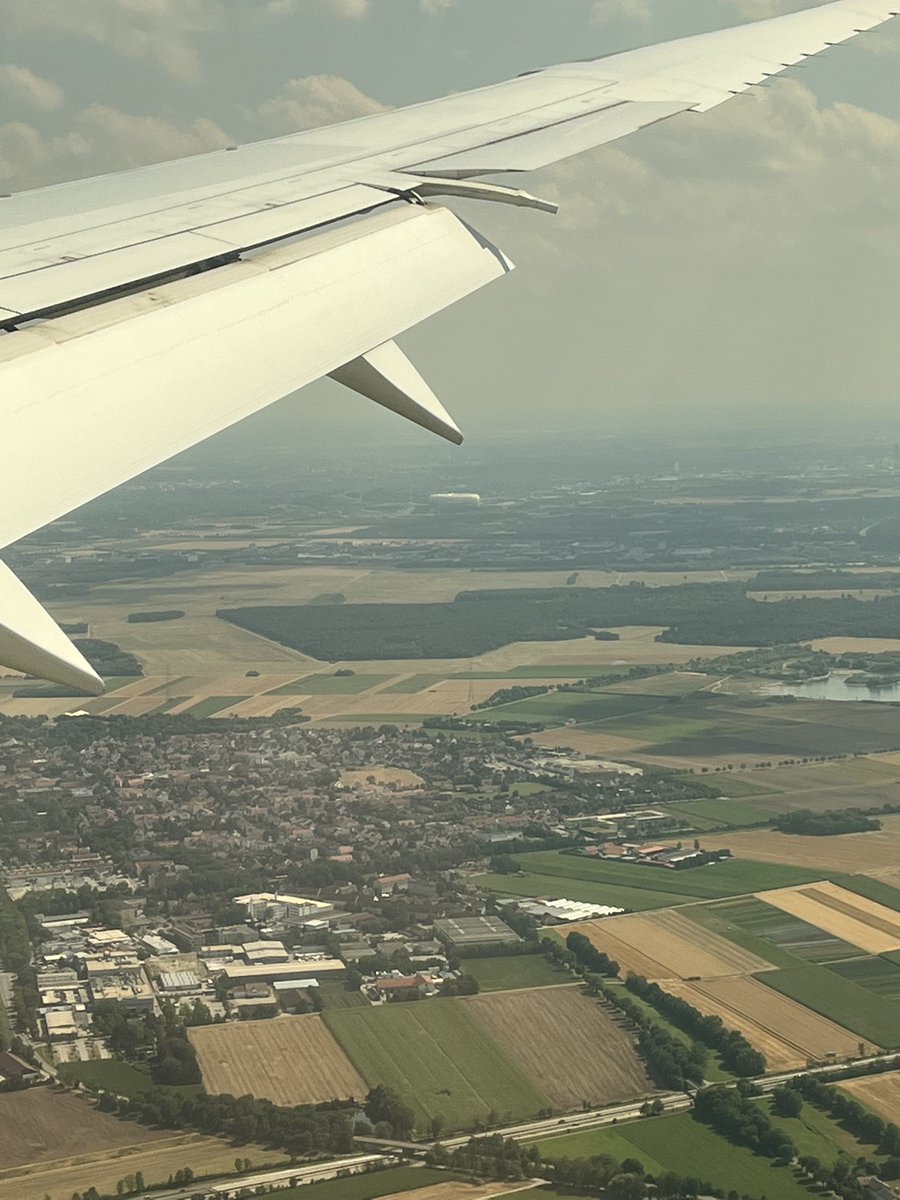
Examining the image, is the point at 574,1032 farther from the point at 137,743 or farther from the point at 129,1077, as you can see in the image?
the point at 137,743

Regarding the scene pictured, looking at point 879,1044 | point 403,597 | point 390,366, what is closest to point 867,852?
point 879,1044

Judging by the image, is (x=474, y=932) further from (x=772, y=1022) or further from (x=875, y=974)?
(x=875, y=974)

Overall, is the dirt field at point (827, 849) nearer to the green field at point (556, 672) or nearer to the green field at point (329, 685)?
the green field at point (329, 685)

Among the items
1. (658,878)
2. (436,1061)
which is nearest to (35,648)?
(436,1061)

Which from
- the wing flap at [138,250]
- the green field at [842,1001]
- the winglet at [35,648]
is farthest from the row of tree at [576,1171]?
the winglet at [35,648]

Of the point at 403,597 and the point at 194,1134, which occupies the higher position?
the point at 403,597

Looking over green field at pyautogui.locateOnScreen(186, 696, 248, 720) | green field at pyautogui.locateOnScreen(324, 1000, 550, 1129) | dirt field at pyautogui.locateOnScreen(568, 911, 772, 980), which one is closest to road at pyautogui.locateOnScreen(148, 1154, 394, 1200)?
green field at pyautogui.locateOnScreen(324, 1000, 550, 1129)
